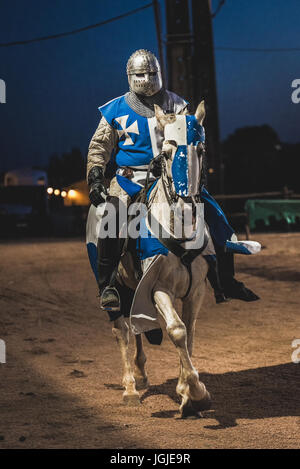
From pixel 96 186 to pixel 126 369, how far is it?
5.51 ft

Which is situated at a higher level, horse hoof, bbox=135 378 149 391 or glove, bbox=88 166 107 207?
glove, bbox=88 166 107 207

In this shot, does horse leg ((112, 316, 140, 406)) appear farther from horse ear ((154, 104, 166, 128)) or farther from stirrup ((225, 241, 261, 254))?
horse ear ((154, 104, 166, 128))

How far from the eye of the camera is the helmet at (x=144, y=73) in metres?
5.82

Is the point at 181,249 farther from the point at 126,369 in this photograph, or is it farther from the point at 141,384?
the point at 141,384

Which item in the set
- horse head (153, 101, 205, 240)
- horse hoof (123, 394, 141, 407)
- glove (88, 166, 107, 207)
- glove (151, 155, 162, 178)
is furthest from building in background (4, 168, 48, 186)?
horse head (153, 101, 205, 240)

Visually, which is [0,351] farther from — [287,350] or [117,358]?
[287,350]

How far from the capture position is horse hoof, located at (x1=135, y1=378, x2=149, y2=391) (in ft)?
21.0

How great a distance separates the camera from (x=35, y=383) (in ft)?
21.2

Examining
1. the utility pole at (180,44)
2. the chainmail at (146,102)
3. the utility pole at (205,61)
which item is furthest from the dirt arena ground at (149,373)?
the utility pole at (205,61)

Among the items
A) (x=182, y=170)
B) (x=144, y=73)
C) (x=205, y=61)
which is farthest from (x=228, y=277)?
(x=205, y=61)

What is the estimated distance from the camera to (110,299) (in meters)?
5.74

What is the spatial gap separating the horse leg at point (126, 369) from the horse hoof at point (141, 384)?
29 centimetres

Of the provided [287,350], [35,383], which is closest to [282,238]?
[287,350]

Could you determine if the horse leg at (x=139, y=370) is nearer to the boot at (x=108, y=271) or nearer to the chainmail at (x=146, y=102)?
the boot at (x=108, y=271)
